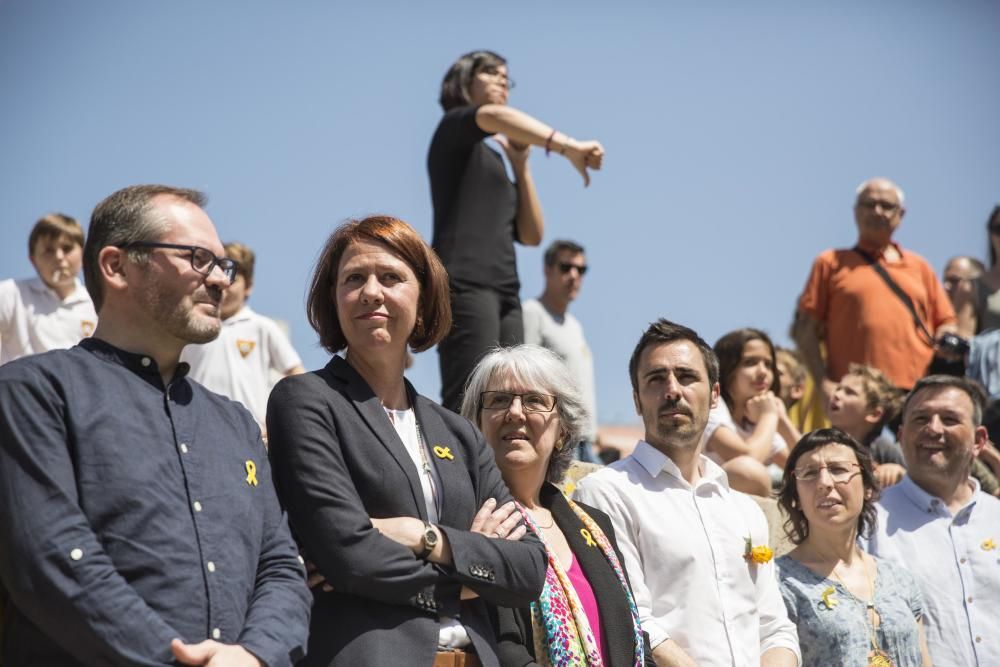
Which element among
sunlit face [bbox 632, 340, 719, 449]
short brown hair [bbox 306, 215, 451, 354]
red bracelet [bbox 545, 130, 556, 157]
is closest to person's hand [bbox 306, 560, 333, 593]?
short brown hair [bbox 306, 215, 451, 354]

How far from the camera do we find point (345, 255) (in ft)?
15.7

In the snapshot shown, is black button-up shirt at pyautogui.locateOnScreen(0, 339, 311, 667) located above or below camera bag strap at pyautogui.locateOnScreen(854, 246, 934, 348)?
below

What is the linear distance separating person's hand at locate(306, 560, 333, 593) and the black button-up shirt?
22 cm

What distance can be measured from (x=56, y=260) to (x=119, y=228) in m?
5.29

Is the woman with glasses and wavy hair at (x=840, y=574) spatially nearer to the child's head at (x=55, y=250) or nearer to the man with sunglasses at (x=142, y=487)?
the man with sunglasses at (x=142, y=487)

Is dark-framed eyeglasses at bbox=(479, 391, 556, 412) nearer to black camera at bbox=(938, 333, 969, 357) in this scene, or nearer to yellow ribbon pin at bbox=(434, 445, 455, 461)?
yellow ribbon pin at bbox=(434, 445, 455, 461)

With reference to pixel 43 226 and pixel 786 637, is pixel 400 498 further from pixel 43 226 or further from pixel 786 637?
pixel 43 226

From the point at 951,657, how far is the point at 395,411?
11.0 feet

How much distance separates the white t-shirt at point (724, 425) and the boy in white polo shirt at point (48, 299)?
400 centimetres

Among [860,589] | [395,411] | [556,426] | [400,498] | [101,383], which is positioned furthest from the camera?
[860,589]

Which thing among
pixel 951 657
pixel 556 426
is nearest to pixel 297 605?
pixel 556 426

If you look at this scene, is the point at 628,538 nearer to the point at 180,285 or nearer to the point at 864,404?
the point at 180,285

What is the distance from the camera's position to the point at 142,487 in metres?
3.65

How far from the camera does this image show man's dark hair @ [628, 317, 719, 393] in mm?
6199
